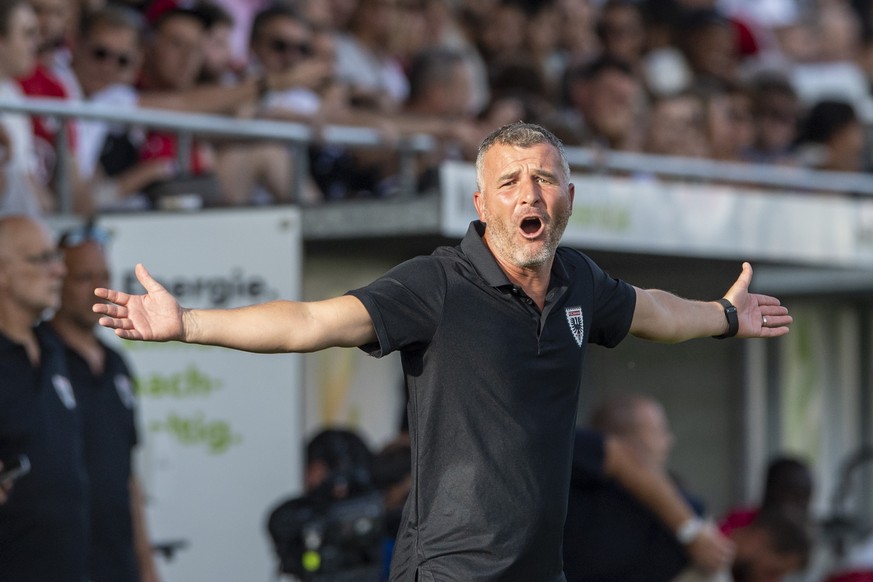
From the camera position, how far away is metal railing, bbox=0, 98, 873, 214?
7.18 metres

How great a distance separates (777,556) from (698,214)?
81.7 inches

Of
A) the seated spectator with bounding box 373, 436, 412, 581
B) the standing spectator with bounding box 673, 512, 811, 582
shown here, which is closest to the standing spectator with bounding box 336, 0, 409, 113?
the seated spectator with bounding box 373, 436, 412, 581

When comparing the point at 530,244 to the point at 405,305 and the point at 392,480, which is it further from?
the point at 392,480

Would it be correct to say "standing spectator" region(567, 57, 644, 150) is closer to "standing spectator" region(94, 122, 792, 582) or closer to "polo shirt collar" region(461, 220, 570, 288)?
"polo shirt collar" region(461, 220, 570, 288)

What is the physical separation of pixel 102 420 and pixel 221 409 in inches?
34.5

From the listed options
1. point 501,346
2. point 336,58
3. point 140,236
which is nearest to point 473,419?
point 501,346

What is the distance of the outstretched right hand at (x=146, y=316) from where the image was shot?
3977mm

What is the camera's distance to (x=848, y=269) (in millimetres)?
10484

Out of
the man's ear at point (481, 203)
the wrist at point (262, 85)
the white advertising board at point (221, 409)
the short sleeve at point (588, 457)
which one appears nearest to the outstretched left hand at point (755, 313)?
the man's ear at point (481, 203)

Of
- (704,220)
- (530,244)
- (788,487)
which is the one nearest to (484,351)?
(530,244)

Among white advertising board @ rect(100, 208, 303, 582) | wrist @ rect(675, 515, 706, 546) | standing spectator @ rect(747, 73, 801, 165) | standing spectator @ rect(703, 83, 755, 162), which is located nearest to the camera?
wrist @ rect(675, 515, 706, 546)

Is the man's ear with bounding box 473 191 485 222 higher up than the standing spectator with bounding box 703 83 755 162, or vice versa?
the standing spectator with bounding box 703 83 755 162

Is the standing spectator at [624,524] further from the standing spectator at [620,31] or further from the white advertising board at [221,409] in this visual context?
the standing spectator at [620,31]

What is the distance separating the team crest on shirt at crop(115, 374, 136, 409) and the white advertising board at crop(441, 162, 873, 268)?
1.86 m
